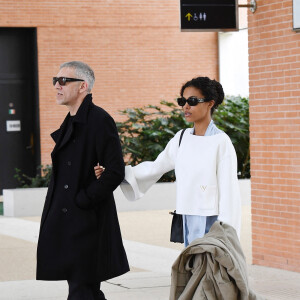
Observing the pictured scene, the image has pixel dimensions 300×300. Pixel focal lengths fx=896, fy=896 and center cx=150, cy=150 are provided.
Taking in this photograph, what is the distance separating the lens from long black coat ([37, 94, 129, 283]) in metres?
5.55

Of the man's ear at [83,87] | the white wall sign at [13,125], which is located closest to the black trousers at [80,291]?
the man's ear at [83,87]

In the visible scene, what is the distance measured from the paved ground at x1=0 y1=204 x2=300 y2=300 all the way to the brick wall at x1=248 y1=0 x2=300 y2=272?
292mm

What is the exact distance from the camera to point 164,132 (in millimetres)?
16766

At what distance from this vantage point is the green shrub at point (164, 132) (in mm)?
16578

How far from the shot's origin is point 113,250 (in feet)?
18.6

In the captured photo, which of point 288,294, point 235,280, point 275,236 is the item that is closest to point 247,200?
point 275,236

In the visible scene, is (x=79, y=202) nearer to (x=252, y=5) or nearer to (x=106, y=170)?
(x=106, y=170)

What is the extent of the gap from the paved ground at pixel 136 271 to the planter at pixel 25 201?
3.20ft

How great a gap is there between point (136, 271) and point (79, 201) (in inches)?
159

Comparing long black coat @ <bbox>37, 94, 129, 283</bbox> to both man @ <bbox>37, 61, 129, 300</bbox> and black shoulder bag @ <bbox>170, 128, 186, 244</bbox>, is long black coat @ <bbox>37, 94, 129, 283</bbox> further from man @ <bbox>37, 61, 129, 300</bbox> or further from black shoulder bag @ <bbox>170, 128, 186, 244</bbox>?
black shoulder bag @ <bbox>170, 128, 186, 244</bbox>

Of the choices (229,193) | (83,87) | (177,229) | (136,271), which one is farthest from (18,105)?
(229,193)

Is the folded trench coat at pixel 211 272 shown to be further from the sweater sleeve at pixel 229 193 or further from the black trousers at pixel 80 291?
the black trousers at pixel 80 291

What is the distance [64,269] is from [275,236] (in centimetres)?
416

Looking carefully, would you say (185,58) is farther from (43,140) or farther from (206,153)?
(206,153)
